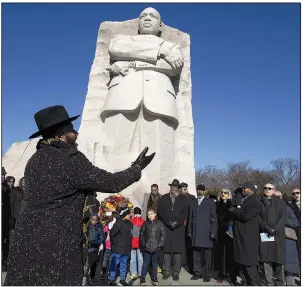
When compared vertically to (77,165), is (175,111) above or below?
above

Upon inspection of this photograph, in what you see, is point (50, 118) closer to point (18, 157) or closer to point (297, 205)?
point (297, 205)

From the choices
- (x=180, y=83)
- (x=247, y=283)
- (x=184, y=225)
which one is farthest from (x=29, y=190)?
(x=180, y=83)

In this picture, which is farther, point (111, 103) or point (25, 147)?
point (25, 147)

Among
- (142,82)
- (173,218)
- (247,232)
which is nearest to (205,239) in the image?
(173,218)

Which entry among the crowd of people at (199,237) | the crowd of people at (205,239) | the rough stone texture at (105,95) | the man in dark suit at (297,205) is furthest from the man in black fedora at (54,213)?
the rough stone texture at (105,95)

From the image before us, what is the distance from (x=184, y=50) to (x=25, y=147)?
5.03m

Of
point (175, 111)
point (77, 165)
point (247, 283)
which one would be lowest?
point (247, 283)

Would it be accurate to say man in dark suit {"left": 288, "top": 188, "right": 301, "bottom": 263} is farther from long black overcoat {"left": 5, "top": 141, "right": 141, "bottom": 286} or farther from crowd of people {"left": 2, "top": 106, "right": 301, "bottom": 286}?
long black overcoat {"left": 5, "top": 141, "right": 141, "bottom": 286}

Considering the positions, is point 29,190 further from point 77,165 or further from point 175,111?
point 175,111

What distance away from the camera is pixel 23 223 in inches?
78.7

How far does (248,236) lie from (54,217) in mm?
3330

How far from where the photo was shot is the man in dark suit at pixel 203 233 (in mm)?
5395

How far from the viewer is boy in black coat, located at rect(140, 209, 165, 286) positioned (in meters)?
5.04

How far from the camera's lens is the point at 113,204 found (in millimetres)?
6098
